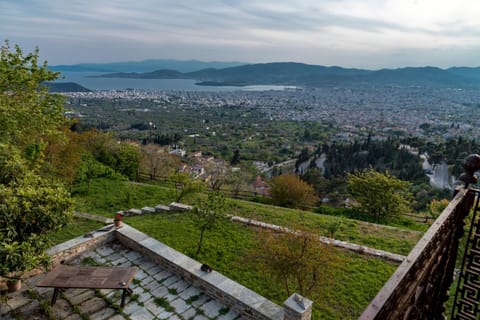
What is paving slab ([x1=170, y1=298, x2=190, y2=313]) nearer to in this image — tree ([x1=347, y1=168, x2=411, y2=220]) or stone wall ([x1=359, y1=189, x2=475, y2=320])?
stone wall ([x1=359, y1=189, x2=475, y2=320])

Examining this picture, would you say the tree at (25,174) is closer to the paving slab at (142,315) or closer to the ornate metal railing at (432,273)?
the paving slab at (142,315)

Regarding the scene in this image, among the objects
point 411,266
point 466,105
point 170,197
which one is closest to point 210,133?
point 170,197

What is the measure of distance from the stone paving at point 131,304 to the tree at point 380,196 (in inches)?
415

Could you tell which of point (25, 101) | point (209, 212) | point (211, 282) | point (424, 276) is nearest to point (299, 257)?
point (211, 282)

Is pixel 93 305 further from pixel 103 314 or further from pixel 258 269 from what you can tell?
pixel 258 269

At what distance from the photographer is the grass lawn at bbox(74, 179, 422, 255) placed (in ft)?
28.1

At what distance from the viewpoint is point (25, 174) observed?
544 cm

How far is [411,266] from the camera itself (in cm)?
149

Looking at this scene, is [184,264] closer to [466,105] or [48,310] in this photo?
[48,310]

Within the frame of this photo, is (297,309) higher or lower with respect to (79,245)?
higher

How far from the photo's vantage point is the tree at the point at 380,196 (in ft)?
42.6

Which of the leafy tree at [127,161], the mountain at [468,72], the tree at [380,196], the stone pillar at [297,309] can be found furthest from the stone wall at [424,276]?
the mountain at [468,72]

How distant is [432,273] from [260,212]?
27.6 ft

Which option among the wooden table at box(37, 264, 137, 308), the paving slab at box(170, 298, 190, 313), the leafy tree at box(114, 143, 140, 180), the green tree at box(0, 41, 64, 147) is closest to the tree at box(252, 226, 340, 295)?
the paving slab at box(170, 298, 190, 313)
